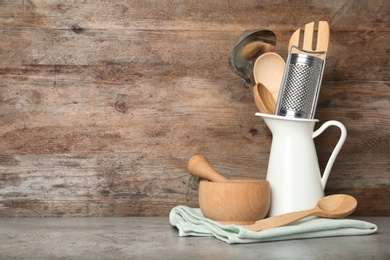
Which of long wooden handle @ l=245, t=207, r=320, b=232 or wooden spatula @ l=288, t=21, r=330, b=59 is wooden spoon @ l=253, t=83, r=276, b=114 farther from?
long wooden handle @ l=245, t=207, r=320, b=232

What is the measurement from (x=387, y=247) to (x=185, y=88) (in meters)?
0.64

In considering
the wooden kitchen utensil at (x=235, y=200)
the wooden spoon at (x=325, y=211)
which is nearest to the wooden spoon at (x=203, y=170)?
the wooden kitchen utensil at (x=235, y=200)

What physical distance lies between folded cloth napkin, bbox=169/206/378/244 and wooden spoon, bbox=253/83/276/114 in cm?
26

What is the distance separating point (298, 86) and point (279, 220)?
31 cm

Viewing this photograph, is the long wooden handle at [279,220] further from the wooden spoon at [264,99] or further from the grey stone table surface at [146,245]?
the wooden spoon at [264,99]

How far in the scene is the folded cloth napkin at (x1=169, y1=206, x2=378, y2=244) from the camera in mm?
1148

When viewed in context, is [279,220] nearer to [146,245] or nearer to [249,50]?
[146,245]

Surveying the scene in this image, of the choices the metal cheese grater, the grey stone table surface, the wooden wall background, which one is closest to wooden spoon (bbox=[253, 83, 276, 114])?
the metal cheese grater

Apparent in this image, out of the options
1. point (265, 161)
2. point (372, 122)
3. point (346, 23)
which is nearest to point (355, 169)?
point (372, 122)

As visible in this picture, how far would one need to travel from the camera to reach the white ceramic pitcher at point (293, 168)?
1.32m

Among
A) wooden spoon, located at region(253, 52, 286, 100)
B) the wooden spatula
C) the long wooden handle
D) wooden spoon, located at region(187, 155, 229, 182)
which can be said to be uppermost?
the wooden spatula

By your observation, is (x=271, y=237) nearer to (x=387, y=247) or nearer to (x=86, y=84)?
(x=387, y=247)

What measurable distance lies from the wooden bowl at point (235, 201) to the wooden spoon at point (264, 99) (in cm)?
19

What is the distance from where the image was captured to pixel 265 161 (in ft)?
5.16
